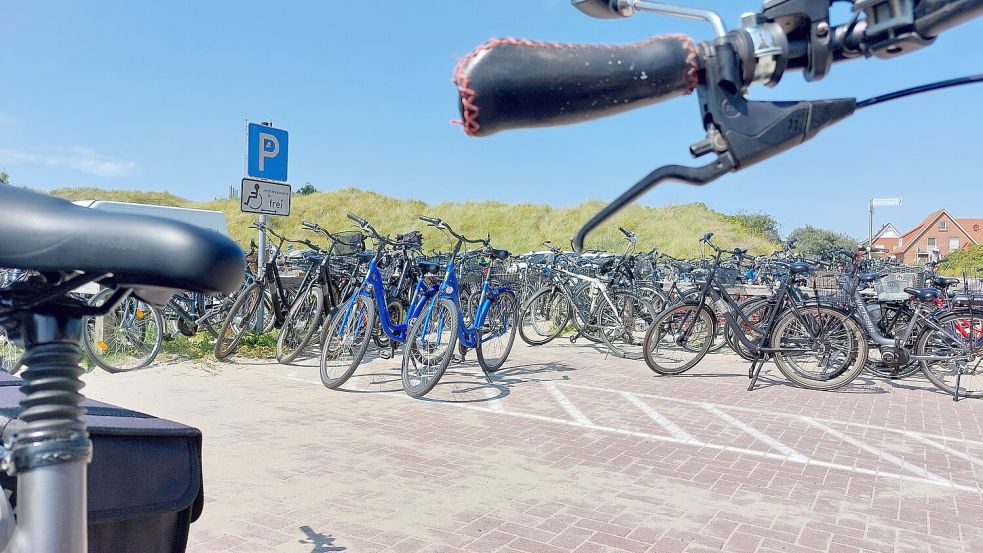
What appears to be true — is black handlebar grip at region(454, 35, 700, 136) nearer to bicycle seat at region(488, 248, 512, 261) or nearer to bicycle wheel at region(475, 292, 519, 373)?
bicycle wheel at region(475, 292, 519, 373)

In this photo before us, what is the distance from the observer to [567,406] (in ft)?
20.5

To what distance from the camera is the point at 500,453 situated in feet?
15.7

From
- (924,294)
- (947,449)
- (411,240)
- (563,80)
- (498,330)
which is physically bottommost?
(947,449)

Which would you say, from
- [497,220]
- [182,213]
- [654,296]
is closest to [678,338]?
[654,296]

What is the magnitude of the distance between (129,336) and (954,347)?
8.31 metres

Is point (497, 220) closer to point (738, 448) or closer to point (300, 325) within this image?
point (300, 325)

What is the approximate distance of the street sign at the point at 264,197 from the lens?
8.28 m

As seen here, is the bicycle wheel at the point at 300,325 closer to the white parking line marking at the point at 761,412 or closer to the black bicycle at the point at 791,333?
the white parking line marking at the point at 761,412

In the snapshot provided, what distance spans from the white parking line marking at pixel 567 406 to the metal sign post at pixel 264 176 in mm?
3533

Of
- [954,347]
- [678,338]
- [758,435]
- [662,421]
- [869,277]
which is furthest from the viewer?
[678,338]

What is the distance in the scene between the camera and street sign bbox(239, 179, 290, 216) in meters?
8.28

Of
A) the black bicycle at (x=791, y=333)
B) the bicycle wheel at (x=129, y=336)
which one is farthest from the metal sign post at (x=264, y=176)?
the black bicycle at (x=791, y=333)

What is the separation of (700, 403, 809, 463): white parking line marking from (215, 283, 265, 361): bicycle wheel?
4.95 metres

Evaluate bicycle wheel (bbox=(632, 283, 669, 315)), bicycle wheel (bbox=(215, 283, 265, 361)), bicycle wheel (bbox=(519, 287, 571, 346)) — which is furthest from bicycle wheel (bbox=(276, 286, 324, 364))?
bicycle wheel (bbox=(632, 283, 669, 315))
